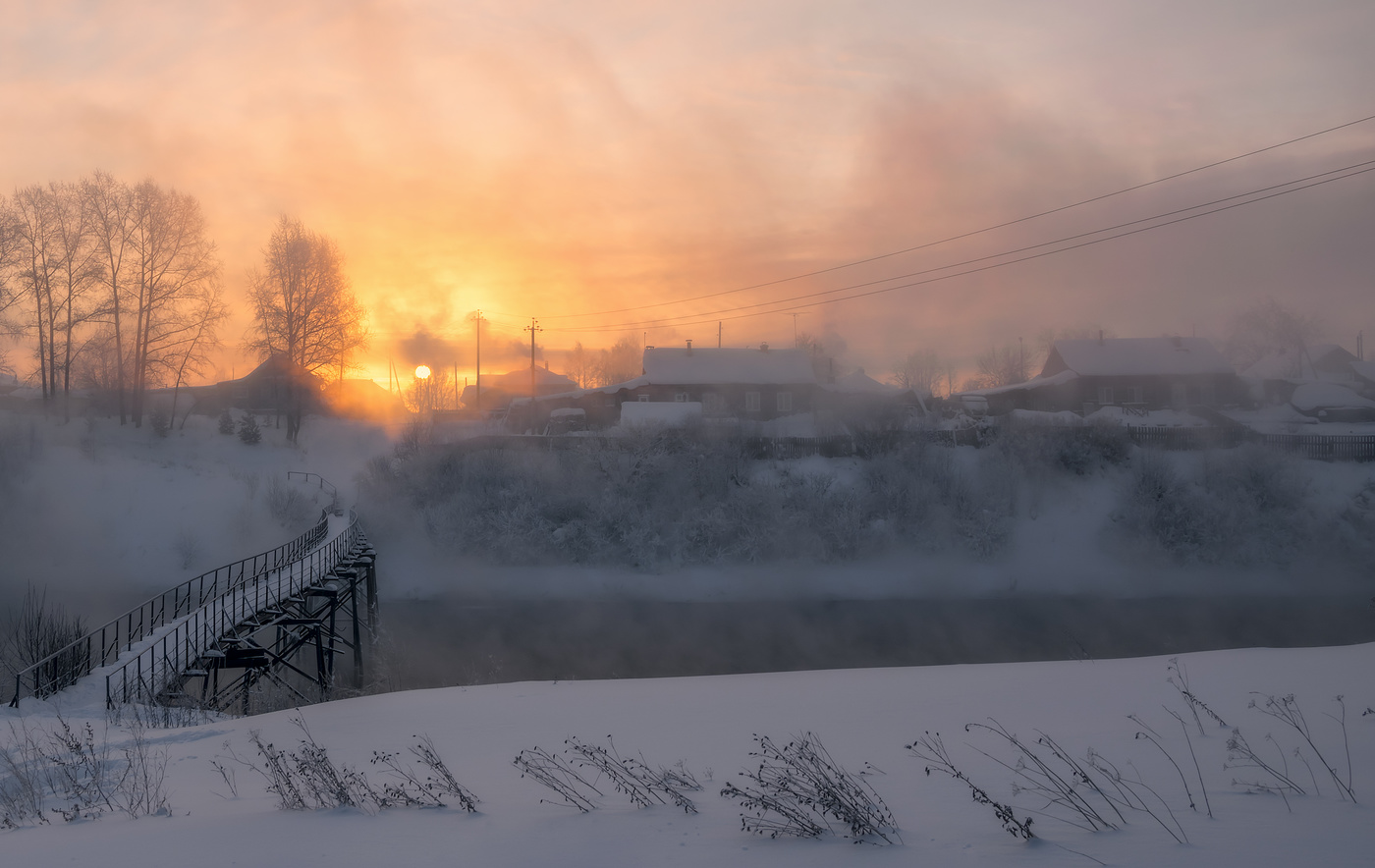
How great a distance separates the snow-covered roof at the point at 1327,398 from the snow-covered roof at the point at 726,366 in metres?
25.6

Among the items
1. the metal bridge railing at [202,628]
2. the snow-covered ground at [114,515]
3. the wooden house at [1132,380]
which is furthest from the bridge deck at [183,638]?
the wooden house at [1132,380]

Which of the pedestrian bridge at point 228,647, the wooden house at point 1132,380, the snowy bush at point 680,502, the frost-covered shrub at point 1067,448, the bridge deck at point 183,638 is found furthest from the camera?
the wooden house at point 1132,380

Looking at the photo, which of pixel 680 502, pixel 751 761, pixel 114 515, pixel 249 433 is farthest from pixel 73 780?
pixel 249 433

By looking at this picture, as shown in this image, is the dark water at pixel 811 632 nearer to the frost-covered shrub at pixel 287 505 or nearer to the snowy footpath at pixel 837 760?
the frost-covered shrub at pixel 287 505

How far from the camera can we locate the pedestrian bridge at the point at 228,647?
11.0 metres

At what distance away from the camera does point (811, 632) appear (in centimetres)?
2497

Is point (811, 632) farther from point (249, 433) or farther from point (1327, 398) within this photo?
point (1327, 398)

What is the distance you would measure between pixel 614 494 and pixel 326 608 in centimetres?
1536

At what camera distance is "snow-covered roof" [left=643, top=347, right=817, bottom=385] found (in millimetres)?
47156

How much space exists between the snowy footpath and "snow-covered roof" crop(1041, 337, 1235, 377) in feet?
123

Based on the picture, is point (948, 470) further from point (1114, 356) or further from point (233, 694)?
point (233, 694)

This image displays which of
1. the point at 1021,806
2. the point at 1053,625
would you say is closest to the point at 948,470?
the point at 1053,625

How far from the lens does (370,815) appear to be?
4.82m

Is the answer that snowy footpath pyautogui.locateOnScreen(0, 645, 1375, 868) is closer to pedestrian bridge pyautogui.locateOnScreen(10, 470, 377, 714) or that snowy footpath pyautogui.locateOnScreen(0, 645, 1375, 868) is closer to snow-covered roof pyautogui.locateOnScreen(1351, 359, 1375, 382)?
pedestrian bridge pyautogui.locateOnScreen(10, 470, 377, 714)
